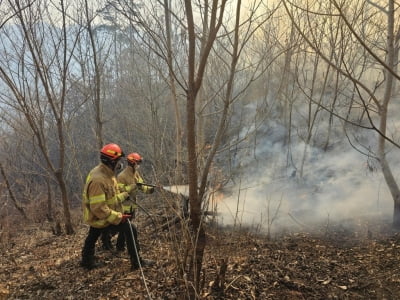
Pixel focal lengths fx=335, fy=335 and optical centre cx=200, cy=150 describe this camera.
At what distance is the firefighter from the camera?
4.41m

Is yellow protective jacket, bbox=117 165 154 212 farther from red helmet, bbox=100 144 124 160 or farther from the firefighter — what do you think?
red helmet, bbox=100 144 124 160

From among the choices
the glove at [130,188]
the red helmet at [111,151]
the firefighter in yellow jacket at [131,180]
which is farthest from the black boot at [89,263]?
the red helmet at [111,151]

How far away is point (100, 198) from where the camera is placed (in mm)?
4402

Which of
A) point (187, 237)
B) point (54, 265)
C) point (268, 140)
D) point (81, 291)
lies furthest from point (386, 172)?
point (268, 140)

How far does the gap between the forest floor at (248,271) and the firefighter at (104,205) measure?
0.28 meters

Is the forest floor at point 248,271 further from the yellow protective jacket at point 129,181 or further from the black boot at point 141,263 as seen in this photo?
the yellow protective jacket at point 129,181

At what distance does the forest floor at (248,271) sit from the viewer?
377cm

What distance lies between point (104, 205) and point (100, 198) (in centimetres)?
11

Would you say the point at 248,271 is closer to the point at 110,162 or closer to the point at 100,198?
the point at 100,198

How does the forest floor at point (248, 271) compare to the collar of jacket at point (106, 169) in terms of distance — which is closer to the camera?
the forest floor at point (248, 271)

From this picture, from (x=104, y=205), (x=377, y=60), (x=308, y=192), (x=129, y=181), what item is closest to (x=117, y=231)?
(x=104, y=205)

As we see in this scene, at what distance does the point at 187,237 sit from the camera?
122 inches

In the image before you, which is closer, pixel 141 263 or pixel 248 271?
pixel 248 271

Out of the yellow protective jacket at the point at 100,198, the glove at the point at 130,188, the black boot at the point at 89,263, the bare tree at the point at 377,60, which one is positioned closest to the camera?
the bare tree at the point at 377,60
